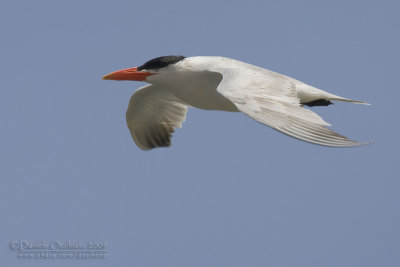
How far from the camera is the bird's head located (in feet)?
34.9

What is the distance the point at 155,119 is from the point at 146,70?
200 cm

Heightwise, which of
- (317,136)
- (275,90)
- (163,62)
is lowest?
(317,136)

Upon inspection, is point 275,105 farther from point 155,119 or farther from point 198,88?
point 155,119

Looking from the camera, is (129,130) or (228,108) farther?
(129,130)

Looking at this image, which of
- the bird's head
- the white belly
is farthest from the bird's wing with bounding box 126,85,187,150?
the white belly

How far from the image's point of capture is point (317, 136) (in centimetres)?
688

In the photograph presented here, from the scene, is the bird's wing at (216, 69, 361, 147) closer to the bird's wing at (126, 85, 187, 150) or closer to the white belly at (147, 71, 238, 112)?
the white belly at (147, 71, 238, 112)

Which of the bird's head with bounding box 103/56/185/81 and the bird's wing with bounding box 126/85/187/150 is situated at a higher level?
the bird's head with bounding box 103/56/185/81

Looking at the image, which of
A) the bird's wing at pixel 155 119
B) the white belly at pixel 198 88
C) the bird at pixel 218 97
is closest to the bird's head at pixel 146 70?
the bird at pixel 218 97

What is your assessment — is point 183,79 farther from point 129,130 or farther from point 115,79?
point 129,130

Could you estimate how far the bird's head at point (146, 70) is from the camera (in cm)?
1064

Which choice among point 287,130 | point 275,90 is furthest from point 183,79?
point 287,130

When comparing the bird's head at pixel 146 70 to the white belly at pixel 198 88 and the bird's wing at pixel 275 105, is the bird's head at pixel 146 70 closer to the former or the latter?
the white belly at pixel 198 88

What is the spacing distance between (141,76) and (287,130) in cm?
444
